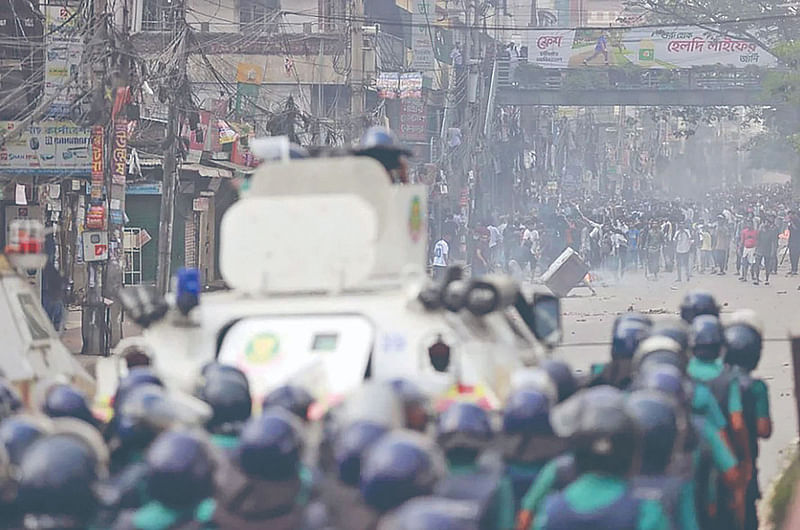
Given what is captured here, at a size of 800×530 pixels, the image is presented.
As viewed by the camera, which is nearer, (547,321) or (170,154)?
(547,321)

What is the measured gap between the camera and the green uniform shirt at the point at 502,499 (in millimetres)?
5457

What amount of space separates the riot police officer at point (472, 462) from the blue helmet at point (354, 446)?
35 cm

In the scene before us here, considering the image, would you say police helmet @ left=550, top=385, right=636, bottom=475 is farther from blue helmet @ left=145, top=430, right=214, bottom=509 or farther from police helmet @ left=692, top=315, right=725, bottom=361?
police helmet @ left=692, top=315, right=725, bottom=361

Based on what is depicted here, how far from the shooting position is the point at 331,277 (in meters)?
8.90

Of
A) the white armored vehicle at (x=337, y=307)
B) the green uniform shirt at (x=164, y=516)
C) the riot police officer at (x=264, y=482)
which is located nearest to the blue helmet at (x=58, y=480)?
the green uniform shirt at (x=164, y=516)

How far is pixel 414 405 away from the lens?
606 centimetres

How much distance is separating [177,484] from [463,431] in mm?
1124

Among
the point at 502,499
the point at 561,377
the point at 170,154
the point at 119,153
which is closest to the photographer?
the point at 502,499

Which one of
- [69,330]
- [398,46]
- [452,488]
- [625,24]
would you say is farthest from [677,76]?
[452,488]

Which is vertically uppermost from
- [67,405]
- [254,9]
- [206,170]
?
[254,9]

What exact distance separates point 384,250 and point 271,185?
80 cm

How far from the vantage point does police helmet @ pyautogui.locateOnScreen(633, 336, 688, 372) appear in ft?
25.1

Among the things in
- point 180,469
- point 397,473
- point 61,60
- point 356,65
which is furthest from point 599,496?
point 356,65

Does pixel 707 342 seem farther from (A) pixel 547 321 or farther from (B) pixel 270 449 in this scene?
(B) pixel 270 449
